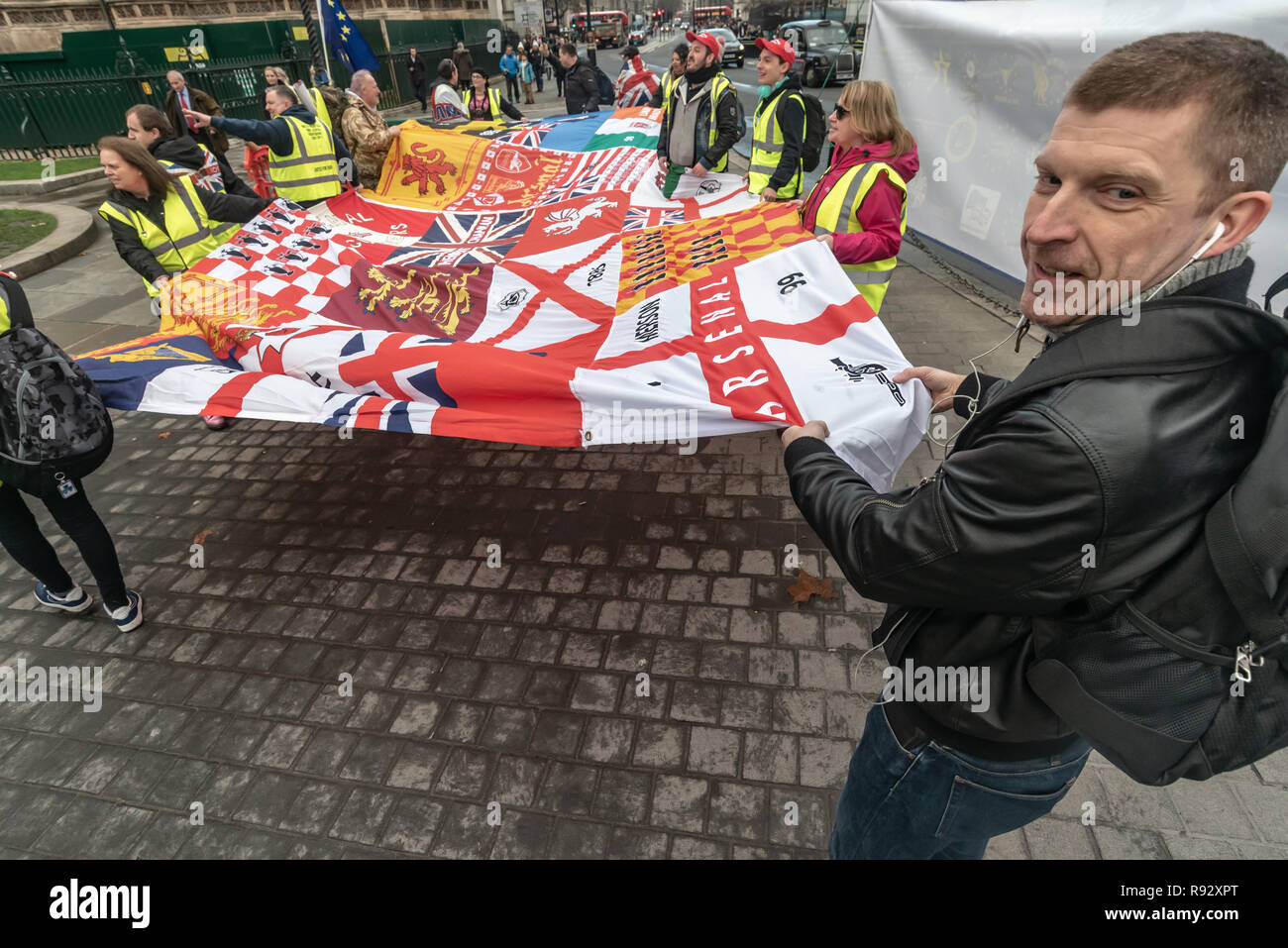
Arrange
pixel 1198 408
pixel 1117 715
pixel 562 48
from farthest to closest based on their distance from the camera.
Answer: pixel 562 48 < pixel 1117 715 < pixel 1198 408

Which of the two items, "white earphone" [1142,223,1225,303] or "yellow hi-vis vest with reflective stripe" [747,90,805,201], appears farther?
"yellow hi-vis vest with reflective stripe" [747,90,805,201]

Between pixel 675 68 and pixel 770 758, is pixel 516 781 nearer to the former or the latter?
pixel 770 758

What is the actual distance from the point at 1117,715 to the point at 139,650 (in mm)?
4004

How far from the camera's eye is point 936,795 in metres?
1.49

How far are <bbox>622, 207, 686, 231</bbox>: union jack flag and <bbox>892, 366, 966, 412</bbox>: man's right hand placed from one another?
272cm

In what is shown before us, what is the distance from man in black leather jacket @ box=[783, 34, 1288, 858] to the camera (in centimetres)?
93

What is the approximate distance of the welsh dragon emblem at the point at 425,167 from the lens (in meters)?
5.77

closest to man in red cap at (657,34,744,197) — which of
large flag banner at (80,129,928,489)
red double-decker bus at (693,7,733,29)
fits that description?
large flag banner at (80,129,928,489)

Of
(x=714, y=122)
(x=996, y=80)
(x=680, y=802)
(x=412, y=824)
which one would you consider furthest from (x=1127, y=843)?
(x=996, y=80)

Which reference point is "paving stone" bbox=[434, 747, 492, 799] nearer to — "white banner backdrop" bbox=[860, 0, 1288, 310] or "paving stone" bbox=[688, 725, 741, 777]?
"paving stone" bbox=[688, 725, 741, 777]

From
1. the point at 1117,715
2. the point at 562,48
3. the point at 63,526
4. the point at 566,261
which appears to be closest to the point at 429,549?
the point at 63,526

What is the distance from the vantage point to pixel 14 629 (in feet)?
11.1

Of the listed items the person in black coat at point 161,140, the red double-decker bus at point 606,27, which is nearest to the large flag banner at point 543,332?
the person in black coat at point 161,140
